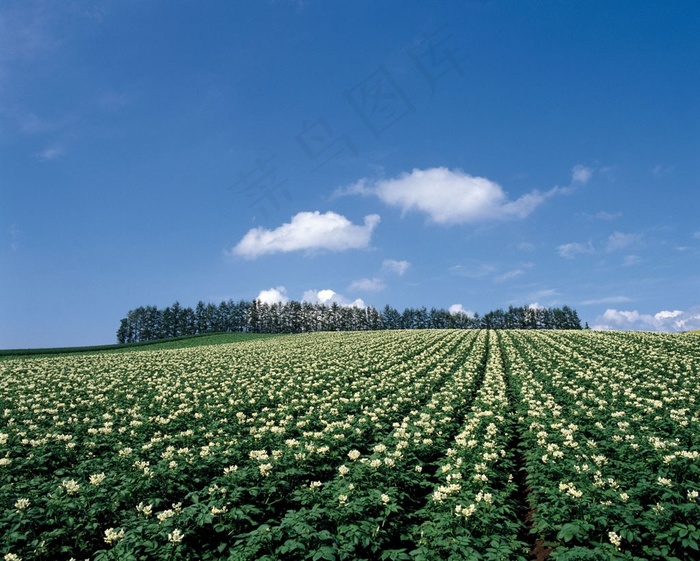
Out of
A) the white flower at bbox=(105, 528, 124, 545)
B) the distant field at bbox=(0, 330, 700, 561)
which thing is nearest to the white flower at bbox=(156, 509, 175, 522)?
the distant field at bbox=(0, 330, 700, 561)

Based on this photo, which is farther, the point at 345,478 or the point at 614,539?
the point at 345,478

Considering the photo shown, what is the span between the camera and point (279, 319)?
14725 centimetres

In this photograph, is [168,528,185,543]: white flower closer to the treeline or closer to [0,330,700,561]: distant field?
[0,330,700,561]: distant field

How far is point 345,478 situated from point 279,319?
143 metres

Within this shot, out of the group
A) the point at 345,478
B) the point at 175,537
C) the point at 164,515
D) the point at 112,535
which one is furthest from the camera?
the point at 345,478

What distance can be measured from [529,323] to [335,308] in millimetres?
76062

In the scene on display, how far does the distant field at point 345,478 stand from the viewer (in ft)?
18.6

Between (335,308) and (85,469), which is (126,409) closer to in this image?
(85,469)

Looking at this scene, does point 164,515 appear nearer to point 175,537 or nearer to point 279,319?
point 175,537

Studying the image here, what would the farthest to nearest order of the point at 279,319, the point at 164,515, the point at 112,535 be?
the point at 279,319 < the point at 164,515 < the point at 112,535

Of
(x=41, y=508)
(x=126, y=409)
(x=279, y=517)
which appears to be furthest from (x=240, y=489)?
(x=126, y=409)

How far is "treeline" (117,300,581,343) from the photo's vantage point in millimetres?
139125

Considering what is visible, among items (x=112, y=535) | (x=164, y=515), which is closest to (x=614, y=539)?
(x=164, y=515)

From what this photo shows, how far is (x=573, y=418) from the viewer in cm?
1304
